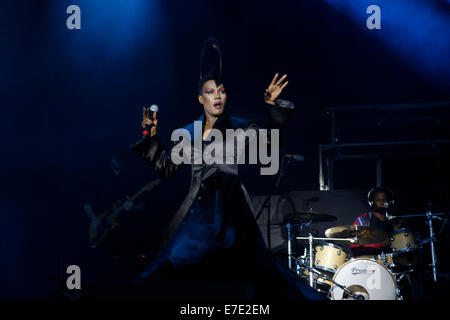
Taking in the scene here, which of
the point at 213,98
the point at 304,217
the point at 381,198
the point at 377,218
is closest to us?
the point at 213,98

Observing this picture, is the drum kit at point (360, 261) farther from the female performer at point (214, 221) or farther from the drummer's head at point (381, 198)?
the female performer at point (214, 221)

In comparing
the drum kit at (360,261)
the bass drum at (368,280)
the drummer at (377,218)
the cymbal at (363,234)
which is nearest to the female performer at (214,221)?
the drum kit at (360,261)

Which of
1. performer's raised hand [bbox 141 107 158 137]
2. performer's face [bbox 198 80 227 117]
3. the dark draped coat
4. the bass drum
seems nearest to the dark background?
the bass drum

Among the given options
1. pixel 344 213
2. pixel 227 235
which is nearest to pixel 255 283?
pixel 227 235

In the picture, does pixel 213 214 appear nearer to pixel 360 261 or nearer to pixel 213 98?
pixel 213 98

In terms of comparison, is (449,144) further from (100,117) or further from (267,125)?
(100,117)

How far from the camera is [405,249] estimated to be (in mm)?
5812

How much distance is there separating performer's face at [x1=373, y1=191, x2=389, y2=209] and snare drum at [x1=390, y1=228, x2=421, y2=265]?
47 centimetres

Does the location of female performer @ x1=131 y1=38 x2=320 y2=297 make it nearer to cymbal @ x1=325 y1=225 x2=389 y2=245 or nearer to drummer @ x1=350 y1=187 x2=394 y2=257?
cymbal @ x1=325 y1=225 x2=389 y2=245

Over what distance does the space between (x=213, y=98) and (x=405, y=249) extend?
3.03 metres

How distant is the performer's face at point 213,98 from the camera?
194 inches

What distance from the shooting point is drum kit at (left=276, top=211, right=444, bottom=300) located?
5457 millimetres

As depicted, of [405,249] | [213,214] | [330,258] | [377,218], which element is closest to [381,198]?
[377,218]

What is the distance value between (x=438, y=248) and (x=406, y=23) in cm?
304
